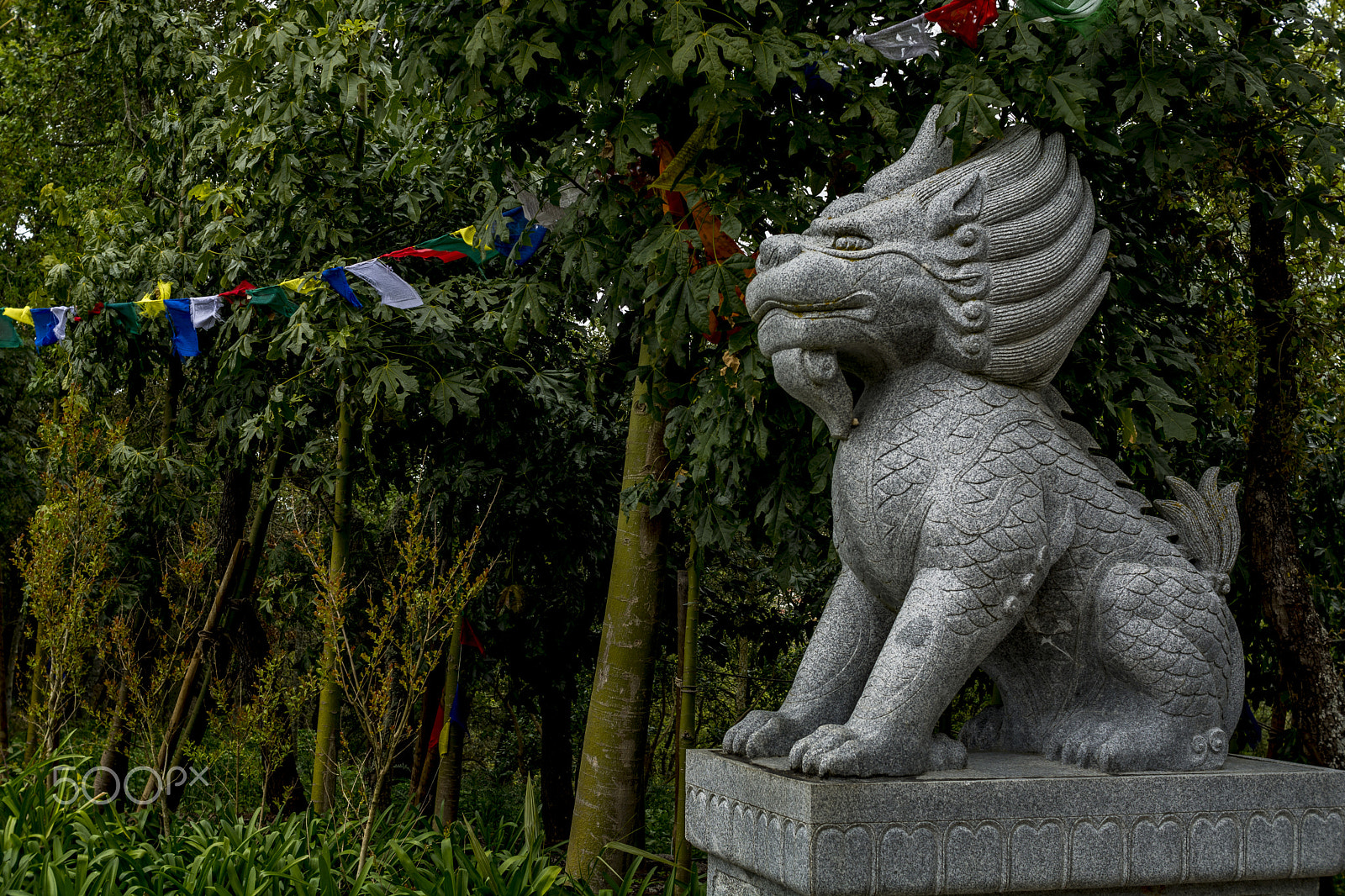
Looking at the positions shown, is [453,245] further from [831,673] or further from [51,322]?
[831,673]

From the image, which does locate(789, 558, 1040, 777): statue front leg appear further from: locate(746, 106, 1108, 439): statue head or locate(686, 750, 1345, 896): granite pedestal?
locate(746, 106, 1108, 439): statue head

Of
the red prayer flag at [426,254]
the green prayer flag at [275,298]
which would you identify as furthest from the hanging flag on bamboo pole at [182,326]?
the red prayer flag at [426,254]

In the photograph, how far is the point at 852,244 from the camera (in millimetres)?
2812

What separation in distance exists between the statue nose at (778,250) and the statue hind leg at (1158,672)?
113cm

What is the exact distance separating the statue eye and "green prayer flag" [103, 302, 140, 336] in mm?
4915

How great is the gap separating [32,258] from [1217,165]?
32.8ft

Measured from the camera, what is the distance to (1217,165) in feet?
16.1

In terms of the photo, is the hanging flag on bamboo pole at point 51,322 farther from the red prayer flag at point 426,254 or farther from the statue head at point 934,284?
the statue head at point 934,284

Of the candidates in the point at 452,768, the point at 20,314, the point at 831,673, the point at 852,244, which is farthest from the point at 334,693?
the point at 852,244

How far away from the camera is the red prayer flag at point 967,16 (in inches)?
142

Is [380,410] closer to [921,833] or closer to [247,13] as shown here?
[247,13]

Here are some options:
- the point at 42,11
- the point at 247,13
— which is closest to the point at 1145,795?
the point at 247,13

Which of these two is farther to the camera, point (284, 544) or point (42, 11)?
point (284, 544)

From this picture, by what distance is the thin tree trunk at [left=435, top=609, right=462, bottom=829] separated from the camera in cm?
754
